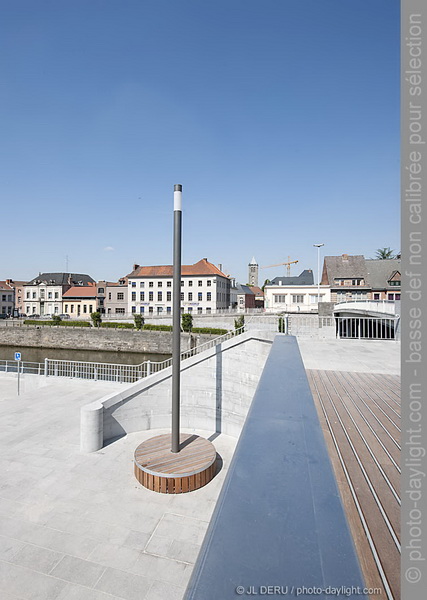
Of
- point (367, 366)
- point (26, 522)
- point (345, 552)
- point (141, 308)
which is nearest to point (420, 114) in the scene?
point (345, 552)

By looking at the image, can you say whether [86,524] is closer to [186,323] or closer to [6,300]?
[186,323]


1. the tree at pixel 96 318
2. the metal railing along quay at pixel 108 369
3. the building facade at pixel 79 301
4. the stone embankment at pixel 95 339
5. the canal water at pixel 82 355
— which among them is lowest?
the canal water at pixel 82 355

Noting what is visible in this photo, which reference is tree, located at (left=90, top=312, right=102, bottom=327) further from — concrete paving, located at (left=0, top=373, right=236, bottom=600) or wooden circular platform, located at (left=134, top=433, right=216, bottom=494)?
wooden circular platform, located at (left=134, top=433, right=216, bottom=494)

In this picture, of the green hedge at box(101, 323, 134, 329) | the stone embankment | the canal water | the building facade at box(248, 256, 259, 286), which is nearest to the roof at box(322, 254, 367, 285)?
the stone embankment

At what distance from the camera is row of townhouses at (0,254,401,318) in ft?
165

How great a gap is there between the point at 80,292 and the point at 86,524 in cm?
6863

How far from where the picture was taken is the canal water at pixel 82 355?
39688 millimetres

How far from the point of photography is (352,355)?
33.0ft

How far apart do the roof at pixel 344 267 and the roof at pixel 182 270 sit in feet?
62.6

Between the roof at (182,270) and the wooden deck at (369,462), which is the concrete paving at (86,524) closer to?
the wooden deck at (369,462)

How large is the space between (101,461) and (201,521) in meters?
3.90

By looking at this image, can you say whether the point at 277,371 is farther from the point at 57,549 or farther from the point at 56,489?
the point at 56,489

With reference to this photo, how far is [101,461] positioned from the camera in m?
9.80

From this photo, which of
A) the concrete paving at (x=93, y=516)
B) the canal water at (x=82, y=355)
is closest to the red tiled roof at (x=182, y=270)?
the canal water at (x=82, y=355)
